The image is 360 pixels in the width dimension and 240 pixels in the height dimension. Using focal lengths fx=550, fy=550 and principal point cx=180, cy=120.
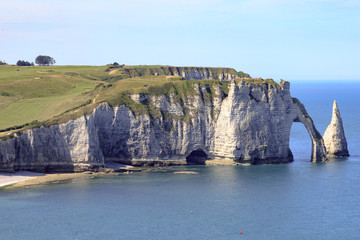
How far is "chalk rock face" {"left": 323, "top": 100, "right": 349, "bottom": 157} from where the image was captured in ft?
401

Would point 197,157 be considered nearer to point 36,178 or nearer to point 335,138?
point 335,138

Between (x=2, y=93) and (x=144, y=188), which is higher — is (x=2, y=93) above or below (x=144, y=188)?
above

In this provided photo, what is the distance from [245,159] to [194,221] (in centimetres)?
4136

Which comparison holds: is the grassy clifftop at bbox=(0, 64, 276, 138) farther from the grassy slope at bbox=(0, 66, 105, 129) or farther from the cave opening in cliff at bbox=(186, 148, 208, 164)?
the cave opening in cliff at bbox=(186, 148, 208, 164)

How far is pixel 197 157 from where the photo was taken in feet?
396

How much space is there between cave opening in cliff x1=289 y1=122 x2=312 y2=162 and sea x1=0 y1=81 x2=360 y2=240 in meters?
13.5

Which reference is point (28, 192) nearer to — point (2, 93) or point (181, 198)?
point (181, 198)

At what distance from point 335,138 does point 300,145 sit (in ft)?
70.2

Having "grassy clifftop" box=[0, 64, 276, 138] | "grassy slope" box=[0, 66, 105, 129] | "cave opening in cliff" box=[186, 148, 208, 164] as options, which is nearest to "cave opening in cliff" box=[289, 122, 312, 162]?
"cave opening in cliff" box=[186, 148, 208, 164]

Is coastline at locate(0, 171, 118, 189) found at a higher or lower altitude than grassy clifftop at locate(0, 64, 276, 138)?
lower

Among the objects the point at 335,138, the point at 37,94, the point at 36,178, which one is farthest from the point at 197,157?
the point at 37,94

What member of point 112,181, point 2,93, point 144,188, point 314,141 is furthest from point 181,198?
point 2,93

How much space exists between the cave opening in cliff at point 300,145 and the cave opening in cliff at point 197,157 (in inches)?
832

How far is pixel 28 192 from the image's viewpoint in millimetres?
91688
